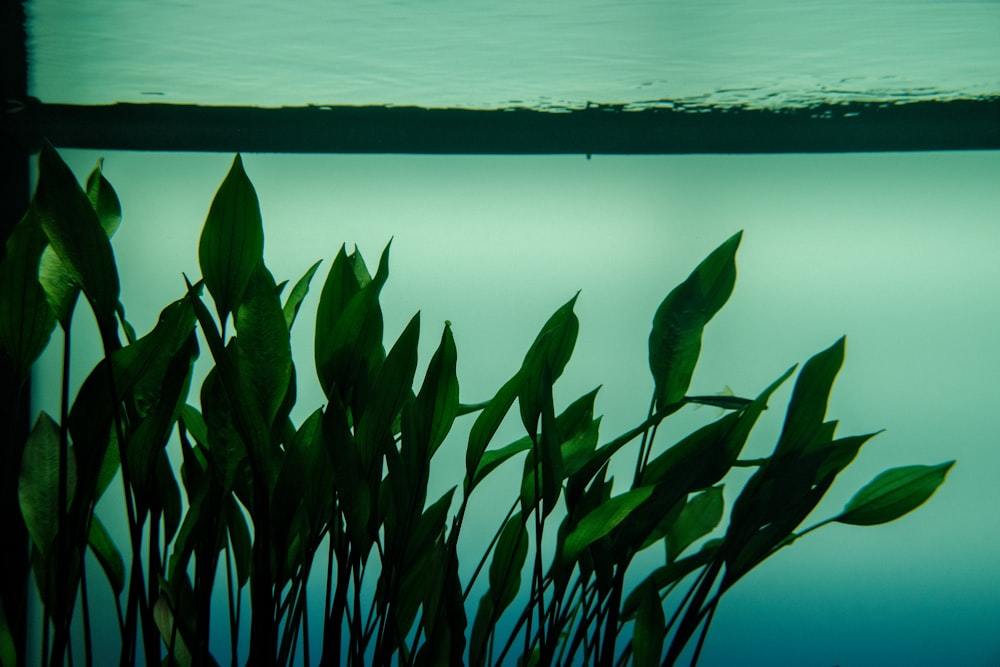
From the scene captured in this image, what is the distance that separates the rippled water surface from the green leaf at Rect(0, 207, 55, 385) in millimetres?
378

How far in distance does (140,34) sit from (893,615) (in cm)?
116

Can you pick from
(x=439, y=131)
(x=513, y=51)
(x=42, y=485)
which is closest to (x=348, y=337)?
(x=42, y=485)

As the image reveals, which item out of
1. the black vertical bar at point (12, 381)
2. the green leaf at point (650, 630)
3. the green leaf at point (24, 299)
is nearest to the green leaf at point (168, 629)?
the green leaf at point (24, 299)

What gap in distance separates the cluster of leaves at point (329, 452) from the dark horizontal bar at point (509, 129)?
519mm

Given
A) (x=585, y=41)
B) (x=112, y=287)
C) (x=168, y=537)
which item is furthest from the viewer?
(x=585, y=41)

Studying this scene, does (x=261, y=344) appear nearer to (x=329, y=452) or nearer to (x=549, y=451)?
(x=329, y=452)

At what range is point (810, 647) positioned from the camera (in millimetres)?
954

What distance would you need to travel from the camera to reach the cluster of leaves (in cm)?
43

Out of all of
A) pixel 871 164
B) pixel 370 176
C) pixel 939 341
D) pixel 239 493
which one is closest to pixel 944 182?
pixel 871 164

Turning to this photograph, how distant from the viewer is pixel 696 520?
60 centimetres

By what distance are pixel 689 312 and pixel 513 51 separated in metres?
0.45

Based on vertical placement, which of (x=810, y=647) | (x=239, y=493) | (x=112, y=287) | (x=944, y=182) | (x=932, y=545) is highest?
(x=944, y=182)

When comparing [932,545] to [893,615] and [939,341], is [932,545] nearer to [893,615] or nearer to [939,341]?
[893,615]

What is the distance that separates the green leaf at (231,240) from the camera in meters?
0.43
